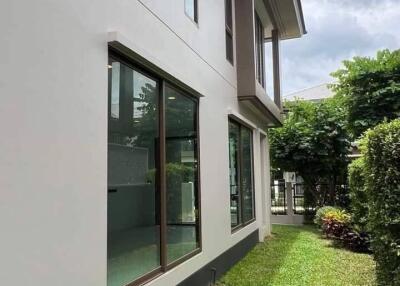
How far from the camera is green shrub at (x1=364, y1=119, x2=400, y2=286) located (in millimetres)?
5051

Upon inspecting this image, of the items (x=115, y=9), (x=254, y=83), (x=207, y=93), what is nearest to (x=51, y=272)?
(x=115, y=9)

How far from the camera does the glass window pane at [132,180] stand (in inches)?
139

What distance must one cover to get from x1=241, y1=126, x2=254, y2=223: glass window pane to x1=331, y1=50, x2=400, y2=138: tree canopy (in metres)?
3.38

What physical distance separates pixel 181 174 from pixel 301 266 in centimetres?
347

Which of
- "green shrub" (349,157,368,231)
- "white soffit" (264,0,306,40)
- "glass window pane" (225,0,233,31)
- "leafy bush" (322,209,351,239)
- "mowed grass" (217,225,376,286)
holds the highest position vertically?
"white soffit" (264,0,306,40)

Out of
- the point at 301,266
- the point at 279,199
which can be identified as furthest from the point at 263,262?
the point at 279,199

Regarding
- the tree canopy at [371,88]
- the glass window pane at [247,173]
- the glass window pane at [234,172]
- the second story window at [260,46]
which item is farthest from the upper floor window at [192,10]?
the tree canopy at [371,88]

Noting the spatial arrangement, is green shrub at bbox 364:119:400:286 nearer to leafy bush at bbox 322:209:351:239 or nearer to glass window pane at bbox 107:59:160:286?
glass window pane at bbox 107:59:160:286

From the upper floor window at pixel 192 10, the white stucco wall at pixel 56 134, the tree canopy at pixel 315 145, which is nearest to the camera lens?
the white stucco wall at pixel 56 134

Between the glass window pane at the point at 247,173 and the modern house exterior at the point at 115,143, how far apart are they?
128 centimetres

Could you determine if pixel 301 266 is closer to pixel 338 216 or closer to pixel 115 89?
pixel 338 216

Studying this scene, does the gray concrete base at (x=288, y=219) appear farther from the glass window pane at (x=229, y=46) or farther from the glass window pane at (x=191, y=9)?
the glass window pane at (x=191, y=9)

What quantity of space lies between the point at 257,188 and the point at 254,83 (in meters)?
2.92

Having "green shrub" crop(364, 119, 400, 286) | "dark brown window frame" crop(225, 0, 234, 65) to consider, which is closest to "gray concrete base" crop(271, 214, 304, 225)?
"dark brown window frame" crop(225, 0, 234, 65)
